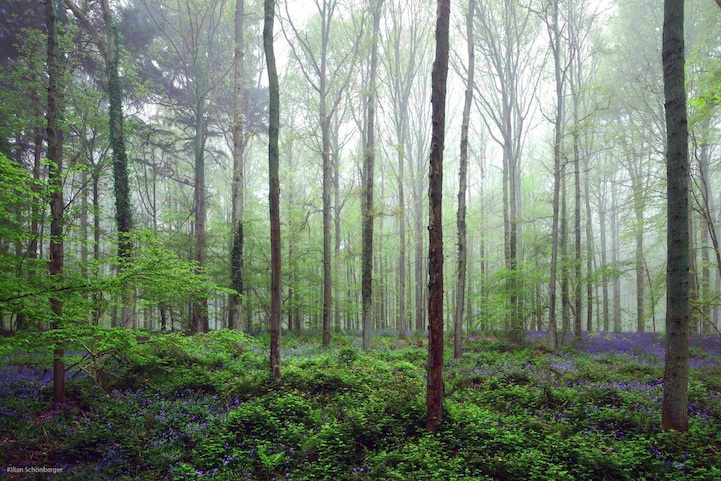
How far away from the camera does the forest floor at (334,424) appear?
175 inches

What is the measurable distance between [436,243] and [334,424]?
3515 millimetres

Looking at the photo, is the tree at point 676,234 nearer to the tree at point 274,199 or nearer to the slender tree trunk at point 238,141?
the tree at point 274,199

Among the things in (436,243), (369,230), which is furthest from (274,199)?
(369,230)

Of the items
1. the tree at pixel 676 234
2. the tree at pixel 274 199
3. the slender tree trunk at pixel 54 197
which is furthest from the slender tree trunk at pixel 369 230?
the tree at pixel 676 234

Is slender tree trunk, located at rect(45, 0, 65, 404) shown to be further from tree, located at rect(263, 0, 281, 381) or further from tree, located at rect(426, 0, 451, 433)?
tree, located at rect(426, 0, 451, 433)

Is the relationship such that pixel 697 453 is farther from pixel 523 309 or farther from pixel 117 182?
pixel 117 182

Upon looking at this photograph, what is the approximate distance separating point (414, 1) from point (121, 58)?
552 inches

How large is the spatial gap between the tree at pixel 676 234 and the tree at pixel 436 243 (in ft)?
10.4

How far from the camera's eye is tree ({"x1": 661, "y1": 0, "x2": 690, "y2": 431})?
4832 millimetres

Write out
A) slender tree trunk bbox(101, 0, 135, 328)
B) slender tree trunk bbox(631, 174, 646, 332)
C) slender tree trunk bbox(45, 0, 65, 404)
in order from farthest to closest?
slender tree trunk bbox(631, 174, 646, 332), slender tree trunk bbox(101, 0, 135, 328), slender tree trunk bbox(45, 0, 65, 404)

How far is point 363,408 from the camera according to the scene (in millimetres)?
6297

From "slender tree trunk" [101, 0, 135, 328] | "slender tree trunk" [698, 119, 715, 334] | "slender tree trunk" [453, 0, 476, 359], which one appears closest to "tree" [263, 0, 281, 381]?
"slender tree trunk" [101, 0, 135, 328]

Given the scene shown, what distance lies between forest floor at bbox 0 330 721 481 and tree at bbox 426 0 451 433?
1.60 ft

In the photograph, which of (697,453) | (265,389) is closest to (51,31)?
(265,389)
